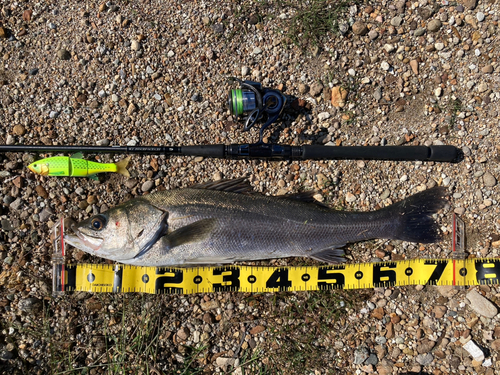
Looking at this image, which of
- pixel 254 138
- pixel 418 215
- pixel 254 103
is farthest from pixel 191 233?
pixel 418 215

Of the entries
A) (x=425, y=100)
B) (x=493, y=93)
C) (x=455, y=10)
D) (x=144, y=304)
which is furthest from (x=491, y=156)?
(x=144, y=304)

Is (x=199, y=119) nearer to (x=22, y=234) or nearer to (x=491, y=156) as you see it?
(x=22, y=234)

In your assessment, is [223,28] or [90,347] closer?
[90,347]

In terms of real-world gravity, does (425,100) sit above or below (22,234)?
above

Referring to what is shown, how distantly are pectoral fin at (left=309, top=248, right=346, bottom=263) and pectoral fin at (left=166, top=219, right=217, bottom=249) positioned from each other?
1223 mm

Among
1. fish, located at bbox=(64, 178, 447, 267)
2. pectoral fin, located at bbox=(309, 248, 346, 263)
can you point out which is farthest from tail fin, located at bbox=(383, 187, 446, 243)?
pectoral fin, located at bbox=(309, 248, 346, 263)

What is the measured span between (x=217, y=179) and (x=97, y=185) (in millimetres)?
1465

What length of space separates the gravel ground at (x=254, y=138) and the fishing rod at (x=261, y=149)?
27 cm

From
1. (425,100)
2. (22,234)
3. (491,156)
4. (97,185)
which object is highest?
(425,100)

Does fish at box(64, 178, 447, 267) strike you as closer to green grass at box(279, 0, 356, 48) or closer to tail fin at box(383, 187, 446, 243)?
tail fin at box(383, 187, 446, 243)

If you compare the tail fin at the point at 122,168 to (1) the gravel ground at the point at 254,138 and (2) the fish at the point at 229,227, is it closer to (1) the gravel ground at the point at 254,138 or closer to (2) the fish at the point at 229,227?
(1) the gravel ground at the point at 254,138

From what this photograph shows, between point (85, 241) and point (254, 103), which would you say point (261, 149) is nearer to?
point (254, 103)

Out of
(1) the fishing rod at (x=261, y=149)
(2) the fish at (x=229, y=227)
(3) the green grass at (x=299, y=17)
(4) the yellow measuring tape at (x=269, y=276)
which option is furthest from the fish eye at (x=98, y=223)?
(3) the green grass at (x=299, y=17)

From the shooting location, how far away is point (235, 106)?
3.55m
